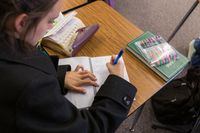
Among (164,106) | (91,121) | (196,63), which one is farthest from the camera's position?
(196,63)

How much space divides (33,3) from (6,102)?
0.23 meters

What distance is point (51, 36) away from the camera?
1019 millimetres

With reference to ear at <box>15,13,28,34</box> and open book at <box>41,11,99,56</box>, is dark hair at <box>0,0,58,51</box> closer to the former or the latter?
ear at <box>15,13,28,34</box>

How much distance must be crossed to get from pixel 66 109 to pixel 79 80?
216 millimetres

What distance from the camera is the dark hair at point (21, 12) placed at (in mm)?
500

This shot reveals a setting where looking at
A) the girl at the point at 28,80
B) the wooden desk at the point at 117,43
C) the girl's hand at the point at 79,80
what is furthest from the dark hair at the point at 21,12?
the wooden desk at the point at 117,43

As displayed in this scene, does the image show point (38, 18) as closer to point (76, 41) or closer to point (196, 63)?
point (76, 41)

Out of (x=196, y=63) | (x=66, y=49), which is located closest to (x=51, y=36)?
(x=66, y=49)

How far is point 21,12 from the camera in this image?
1.70ft

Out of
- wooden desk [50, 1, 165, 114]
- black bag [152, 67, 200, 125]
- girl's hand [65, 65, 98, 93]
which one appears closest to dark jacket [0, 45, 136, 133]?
girl's hand [65, 65, 98, 93]

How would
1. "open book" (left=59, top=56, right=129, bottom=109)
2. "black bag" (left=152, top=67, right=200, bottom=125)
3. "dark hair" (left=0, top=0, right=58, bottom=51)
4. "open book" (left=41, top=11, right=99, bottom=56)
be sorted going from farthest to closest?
"black bag" (left=152, top=67, right=200, bottom=125)
"open book" (left=41, top=11, right=99, bottom=56)
"open book" (left=59, top=56, right=129, bottom=109)
"dark hair" (left=0, top=0, right=58, bottom=51)

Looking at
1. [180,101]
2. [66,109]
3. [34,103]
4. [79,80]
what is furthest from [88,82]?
[180,101]

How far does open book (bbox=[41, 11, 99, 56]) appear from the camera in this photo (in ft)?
3.28

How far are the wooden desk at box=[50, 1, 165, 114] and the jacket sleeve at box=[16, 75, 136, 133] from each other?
7 cm
